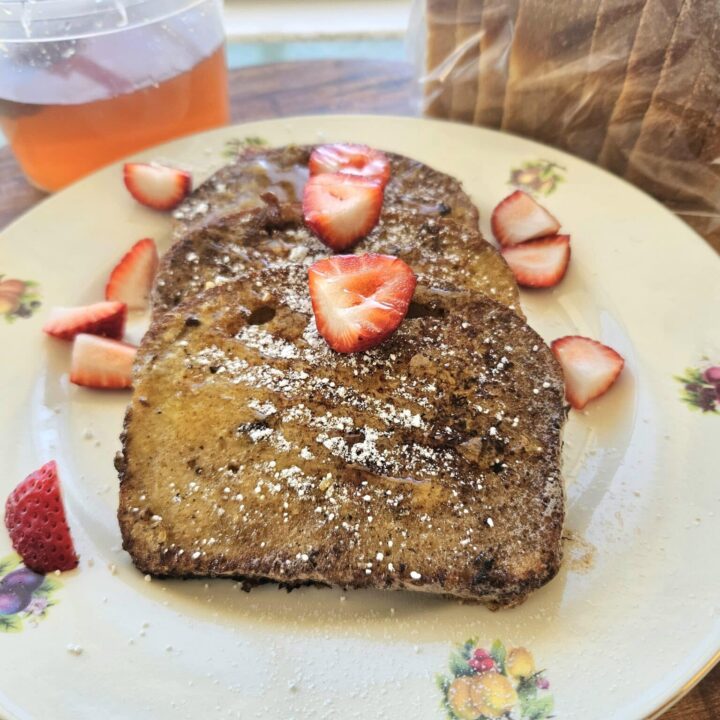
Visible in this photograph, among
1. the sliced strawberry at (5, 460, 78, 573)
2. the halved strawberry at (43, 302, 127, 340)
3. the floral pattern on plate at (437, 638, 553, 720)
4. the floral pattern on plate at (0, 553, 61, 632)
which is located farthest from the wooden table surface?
the floral pattern on plate at (437, 638, 553, 720)

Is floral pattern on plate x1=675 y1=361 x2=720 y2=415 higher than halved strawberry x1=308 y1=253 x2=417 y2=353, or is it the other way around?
halved strawberry x1=308 y1=253 x2=417 y2=353

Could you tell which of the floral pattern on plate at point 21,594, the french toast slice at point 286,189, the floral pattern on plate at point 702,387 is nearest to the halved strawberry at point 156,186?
the french toast slice at point 286,189

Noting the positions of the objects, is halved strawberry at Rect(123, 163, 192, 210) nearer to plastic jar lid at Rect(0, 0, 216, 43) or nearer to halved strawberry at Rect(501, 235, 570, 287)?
plastic jar lid at Rect(0, 0, 216, 43)

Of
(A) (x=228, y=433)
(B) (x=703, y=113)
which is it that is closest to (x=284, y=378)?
(A) (x=228, y=433)

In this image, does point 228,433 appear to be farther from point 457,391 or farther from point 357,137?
point 357,137

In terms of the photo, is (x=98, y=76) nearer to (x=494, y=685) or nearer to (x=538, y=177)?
(x=538, y=177)

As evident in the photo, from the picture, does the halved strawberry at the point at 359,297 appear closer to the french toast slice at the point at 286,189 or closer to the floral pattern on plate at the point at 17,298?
the french toast slice at the point at 286,189
